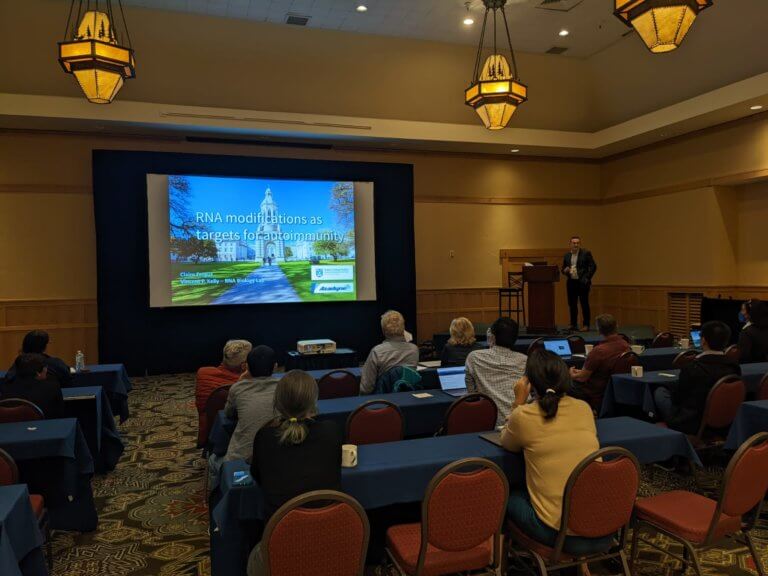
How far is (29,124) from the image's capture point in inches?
344

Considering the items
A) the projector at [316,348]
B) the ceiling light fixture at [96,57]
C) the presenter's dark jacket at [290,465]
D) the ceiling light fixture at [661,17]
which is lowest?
the projector at [316,348]

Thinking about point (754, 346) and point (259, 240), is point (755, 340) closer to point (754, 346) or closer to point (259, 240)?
point (754, 346)

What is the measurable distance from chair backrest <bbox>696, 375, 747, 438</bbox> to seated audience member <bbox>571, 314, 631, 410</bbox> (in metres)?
1.13

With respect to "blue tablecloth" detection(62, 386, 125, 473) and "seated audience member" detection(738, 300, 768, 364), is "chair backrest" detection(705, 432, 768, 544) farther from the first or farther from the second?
"blue tablecloth" detection(62, 386, 125, 473)

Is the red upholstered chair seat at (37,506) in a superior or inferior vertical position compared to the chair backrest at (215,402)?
inferior

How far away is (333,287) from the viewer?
10266 mm

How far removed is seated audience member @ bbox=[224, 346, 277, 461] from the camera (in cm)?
325

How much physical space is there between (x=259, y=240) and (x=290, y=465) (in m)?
7.80

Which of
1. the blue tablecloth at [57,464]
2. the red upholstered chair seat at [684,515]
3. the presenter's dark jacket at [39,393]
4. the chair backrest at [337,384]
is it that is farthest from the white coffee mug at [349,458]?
the presenter's dark jacket at [39,393]

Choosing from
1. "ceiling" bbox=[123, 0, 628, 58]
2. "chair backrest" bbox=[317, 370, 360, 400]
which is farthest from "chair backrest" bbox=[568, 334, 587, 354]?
"ceiling" bbox=[123, 0, 628, 58]

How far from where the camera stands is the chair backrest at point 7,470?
2.71 metres

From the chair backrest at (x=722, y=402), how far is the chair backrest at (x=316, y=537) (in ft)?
9.87

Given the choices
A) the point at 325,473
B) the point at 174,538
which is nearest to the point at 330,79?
the point at 174,538

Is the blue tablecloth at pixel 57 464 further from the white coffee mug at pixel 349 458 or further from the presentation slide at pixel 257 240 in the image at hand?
the presentation slide at pixel 257 240
